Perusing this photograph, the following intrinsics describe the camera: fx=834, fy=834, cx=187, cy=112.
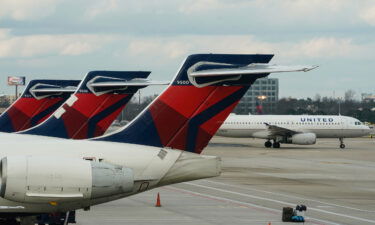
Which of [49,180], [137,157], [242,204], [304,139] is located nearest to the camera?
[49,180]

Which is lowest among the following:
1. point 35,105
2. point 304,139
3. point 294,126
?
point 304,139

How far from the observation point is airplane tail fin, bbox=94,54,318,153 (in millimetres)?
19730

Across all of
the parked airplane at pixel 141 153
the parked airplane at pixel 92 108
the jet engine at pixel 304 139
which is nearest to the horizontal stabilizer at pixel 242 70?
the parked airplane at pixel 141 153

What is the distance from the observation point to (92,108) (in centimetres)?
2622

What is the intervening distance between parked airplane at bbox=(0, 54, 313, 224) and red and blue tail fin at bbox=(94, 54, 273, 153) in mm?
24

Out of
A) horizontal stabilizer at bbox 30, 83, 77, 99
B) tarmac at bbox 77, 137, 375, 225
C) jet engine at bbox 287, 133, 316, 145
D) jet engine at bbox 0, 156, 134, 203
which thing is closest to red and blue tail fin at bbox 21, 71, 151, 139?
tarmac at bbox 77, 137, 375, 225

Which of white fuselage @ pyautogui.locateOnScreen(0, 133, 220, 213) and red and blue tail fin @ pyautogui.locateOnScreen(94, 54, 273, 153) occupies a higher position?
red and blue tail fin @ pyautogui.locateOnScreen(94, 54, 273, 153)

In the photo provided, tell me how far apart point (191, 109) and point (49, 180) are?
14.6 feet

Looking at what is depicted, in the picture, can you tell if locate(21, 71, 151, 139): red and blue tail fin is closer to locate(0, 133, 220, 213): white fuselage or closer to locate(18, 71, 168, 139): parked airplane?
locate(18, 71, 168, 139): parked airplane

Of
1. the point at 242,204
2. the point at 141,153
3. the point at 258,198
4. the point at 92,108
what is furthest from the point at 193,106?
the point at 258,198

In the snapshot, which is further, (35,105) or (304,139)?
(304,139)

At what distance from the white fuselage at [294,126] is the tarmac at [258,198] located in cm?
2085

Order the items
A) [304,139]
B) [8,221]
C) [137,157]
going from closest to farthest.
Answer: [8,221] → [137,157] → [304,139]

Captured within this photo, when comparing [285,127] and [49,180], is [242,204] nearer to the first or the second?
[49,180]
